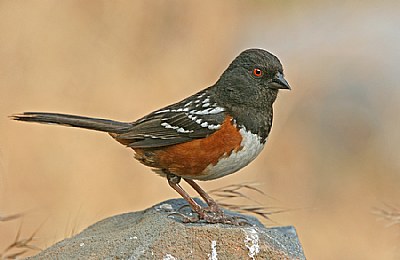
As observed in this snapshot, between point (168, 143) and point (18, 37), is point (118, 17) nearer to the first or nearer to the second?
point (18, 37)

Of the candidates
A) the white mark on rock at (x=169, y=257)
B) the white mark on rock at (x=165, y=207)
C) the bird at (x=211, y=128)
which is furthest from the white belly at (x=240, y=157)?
the white mark on rock at (x=169, y=257)

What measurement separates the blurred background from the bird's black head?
360cm

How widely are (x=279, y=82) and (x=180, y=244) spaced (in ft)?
4.53

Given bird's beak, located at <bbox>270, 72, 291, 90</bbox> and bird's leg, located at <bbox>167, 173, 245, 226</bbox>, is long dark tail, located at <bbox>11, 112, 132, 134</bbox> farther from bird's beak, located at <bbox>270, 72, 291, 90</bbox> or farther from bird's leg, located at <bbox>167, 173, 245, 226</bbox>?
bird's beak, located at <bbox>270, 72, 291, 90</bbox>

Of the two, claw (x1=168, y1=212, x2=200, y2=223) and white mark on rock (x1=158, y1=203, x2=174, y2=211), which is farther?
white mark on rock (x1=158, y1=203, x2=174, y2=211)

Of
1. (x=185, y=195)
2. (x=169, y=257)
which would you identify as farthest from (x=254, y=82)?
(x=169, y=257)

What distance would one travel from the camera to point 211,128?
5.43 meters

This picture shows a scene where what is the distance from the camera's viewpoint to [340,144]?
1047 cm

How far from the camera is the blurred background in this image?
9336 mm

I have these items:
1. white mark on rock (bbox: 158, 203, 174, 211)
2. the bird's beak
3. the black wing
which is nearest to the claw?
white mark on rock (bbox: 158, 203, 174, 211)

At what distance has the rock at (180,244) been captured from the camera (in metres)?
4.68

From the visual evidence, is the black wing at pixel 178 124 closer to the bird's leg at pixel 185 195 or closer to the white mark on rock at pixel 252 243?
the bird's leg at pixel 185 195

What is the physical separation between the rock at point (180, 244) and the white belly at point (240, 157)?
0.47 meters

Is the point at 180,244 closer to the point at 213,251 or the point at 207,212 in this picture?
the point at 213,251
